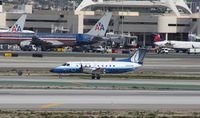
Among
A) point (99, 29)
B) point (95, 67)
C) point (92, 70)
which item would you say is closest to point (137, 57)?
point (95, 67)

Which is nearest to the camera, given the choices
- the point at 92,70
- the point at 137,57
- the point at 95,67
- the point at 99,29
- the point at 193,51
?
the point at 92,70

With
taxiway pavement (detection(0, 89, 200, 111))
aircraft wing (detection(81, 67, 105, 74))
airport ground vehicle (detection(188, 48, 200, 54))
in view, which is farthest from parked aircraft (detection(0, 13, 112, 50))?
taxiway pavement (detection(0, 89, 200, 111))

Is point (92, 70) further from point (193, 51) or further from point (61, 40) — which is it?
point (193, 51)

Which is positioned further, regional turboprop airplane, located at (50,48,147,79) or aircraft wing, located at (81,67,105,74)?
regional turboprop airplane, located at (50,48,147,79)

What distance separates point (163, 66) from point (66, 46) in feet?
223

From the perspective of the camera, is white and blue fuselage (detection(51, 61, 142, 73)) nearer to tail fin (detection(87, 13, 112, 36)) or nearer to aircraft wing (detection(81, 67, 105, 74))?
aircraft wing (detection(81, 67, 105, 74))

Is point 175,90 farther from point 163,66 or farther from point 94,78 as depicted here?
point 163,66

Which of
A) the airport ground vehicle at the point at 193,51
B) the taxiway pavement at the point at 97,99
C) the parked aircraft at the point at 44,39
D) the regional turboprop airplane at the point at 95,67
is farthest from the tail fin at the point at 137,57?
the airport ground vehicle at the point at 193,51

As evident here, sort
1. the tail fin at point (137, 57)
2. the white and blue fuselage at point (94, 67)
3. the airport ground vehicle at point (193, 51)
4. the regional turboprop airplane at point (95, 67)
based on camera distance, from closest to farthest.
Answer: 1. the regional turboprop airplane at point (95, 67)
2. the white and blue fuselage at point (94, 67)
3. the tail fin at point (137, 57)
4. the airport ground vehicle at point (193, 51)

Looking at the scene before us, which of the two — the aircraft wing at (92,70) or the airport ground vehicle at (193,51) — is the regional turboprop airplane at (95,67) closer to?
the aircraft wing at (92,70)

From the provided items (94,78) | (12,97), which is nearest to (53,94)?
(12,97)

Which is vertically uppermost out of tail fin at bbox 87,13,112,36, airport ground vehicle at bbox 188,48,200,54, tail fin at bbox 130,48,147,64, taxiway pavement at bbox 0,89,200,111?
tail fin at bbox 87,13,112,36

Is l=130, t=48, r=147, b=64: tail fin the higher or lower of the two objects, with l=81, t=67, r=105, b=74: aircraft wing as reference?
higher

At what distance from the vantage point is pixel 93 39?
16400cm
